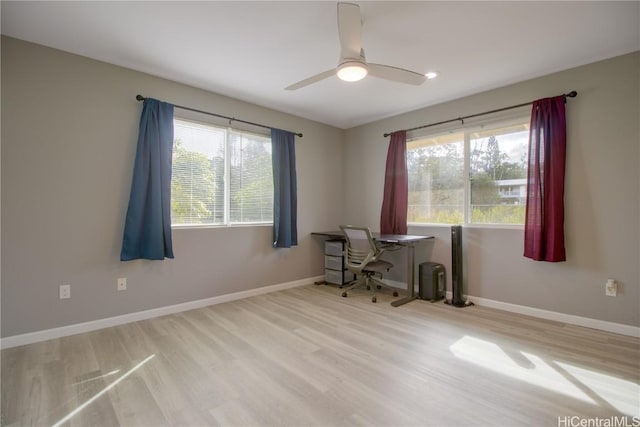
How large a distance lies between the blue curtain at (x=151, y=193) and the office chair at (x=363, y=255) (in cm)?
205

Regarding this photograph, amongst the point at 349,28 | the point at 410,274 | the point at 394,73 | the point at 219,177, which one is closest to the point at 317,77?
the point at 349,28

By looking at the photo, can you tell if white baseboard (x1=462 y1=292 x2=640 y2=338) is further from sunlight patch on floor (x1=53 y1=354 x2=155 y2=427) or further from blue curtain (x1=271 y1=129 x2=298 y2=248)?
sunlight patch on floor (x1=53 y1=354 x2=155 y2=427)

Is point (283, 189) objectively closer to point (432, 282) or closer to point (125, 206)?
point (125, 206)

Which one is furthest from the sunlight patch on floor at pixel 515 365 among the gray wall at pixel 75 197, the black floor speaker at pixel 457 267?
the gray wall at pixel 75 197

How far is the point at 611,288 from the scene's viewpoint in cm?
274

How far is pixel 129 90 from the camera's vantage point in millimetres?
2986

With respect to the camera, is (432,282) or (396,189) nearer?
(432,282)

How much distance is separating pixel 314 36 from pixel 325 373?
257cm

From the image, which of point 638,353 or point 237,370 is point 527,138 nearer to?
point 638,353

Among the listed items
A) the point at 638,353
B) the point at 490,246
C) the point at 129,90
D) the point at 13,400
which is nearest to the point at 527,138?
the point at 490,246

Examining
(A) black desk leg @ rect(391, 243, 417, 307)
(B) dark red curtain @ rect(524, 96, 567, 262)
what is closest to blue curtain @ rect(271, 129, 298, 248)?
(A) black desk leg @ rect(391, 243, 417, 307)

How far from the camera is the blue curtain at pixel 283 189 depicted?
4.11 meters

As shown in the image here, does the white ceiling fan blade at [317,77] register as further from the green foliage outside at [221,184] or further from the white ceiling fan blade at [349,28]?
the green foliage outside at [221,184]

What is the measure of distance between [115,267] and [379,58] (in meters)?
3.21
